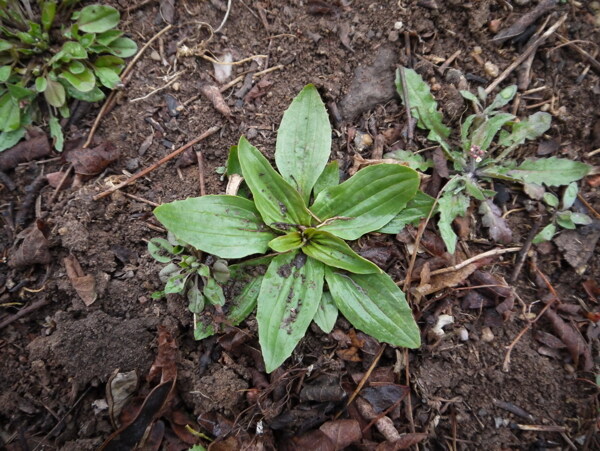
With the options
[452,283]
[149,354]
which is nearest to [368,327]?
[452,283]

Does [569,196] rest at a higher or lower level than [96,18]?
lower

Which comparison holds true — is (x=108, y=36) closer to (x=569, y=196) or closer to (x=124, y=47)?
(x=124, y=47)

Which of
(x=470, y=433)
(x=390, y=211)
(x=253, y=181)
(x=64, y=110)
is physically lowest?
(x=470, y=433)

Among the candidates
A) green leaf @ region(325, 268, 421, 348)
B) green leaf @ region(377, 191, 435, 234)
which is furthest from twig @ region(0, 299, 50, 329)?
green leaf @ region(377, 191, 435, 234)

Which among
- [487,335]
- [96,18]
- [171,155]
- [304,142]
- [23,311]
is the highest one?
[96,18]

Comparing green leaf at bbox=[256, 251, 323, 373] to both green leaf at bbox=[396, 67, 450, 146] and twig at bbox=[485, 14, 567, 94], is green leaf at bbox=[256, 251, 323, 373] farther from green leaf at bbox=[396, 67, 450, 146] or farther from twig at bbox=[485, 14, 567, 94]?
twig at bbox=[485, 14, 567, 94]

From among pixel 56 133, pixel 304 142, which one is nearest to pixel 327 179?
pixel 304 142

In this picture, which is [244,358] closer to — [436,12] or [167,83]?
[167,83]

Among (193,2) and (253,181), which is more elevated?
(193,2)
